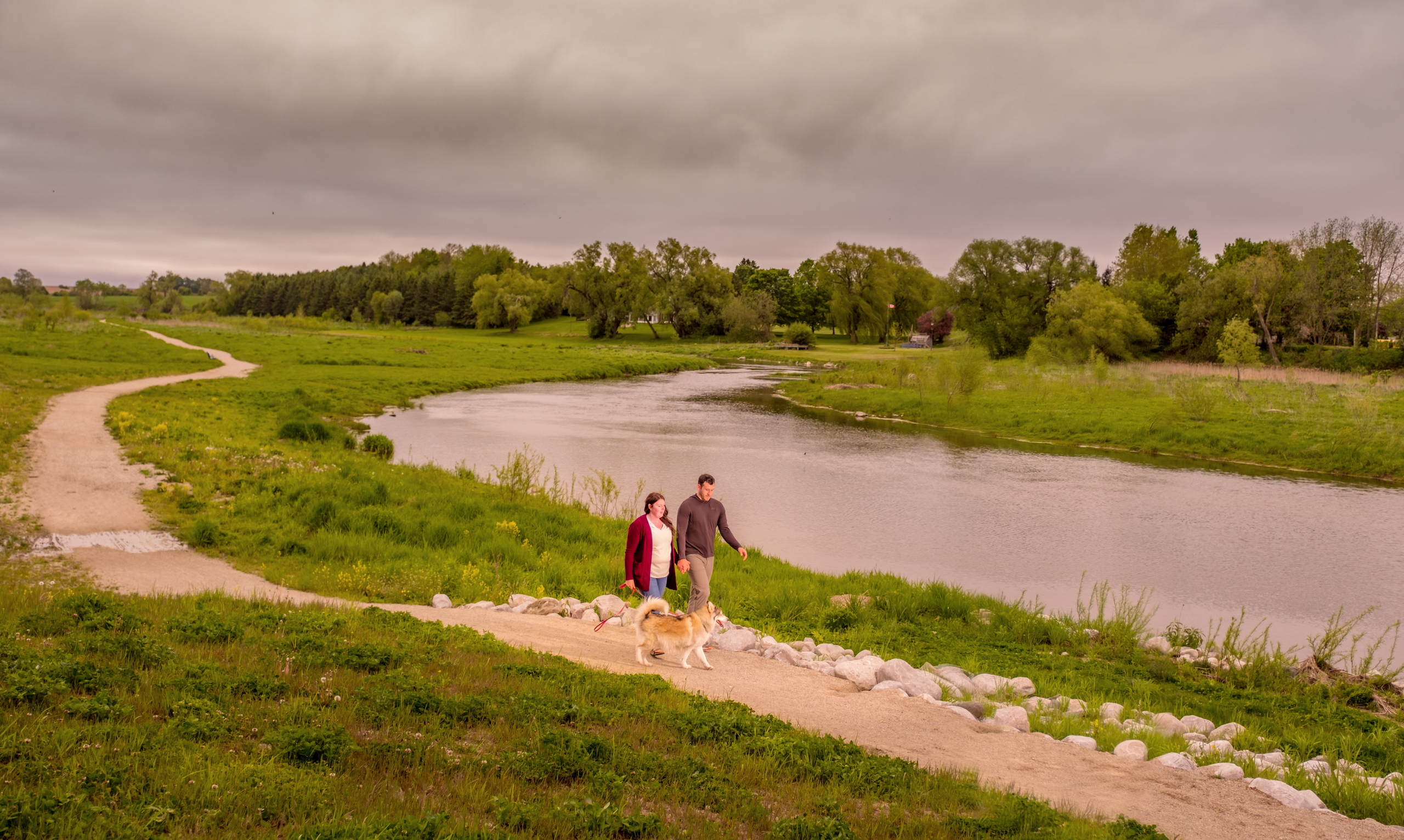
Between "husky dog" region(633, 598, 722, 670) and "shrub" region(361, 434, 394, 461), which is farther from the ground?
"husky dog" region(633, 598, 722, 670)

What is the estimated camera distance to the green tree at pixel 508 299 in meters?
133

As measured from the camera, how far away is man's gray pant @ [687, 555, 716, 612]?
11.2m

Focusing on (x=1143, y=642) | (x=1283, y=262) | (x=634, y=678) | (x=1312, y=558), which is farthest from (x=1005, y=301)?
(x=634, y=678)

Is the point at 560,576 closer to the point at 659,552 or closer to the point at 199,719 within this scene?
the point at 659,552

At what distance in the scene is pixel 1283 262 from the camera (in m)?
78.4

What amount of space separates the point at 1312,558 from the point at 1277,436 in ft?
61.5

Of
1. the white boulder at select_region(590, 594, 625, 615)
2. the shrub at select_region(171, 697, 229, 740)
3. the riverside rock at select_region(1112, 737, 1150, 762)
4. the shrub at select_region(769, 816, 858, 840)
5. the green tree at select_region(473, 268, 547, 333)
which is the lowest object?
the white boulder at select_region(590, 594, 625, 615)

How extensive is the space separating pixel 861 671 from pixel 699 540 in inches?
109

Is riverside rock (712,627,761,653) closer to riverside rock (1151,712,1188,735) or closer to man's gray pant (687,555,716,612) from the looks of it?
man's gray pant (687,555,716,612)

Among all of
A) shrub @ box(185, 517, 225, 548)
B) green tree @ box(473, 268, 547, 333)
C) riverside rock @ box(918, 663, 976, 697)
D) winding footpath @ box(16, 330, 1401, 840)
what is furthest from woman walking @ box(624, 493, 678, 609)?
green tree @ box(473, 268, 547, 333)

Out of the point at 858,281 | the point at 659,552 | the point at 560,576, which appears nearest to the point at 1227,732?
the point at 659,552

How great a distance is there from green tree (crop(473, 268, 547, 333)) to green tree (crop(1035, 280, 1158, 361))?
84.0 metres

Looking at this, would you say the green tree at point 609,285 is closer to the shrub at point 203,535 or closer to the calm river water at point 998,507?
the calm river water at point 998,507

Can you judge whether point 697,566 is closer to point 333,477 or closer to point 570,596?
point 570,596
